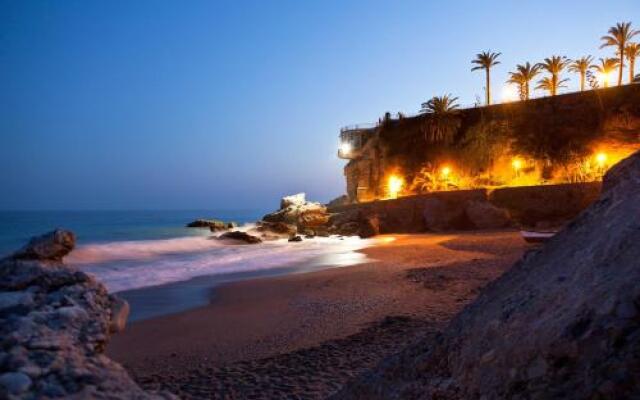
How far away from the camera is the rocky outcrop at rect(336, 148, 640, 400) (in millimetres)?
1338

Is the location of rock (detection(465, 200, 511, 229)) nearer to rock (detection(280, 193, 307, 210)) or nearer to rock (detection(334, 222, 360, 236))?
rock (detection(334, 222, 360, 236))

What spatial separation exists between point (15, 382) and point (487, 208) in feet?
86.0

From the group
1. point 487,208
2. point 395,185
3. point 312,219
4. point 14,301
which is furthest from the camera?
point 395,185

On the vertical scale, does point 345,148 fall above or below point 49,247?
above

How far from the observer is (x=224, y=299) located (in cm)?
1077


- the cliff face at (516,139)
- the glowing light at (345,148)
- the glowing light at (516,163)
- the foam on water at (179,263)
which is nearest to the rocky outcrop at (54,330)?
the foam on water at (179,263)

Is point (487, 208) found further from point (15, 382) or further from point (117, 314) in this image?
point (15, 382)

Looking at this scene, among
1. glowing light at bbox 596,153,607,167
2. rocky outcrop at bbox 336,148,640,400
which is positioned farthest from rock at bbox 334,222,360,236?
rocky outcrop at bbox 336,148,640,400

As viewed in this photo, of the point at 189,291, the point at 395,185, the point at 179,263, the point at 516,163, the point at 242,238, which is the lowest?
the point at 179,263

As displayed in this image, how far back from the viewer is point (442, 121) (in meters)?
40.5

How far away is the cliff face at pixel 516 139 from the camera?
Result: 109ft

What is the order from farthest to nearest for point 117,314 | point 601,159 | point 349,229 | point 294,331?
point 349,229, point 601,159, point 294,331, point 117,314

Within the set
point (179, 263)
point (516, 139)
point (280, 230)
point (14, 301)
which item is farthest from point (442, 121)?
point (14, 301)

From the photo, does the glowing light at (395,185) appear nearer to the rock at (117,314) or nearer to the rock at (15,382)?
the rock at (117,314)
